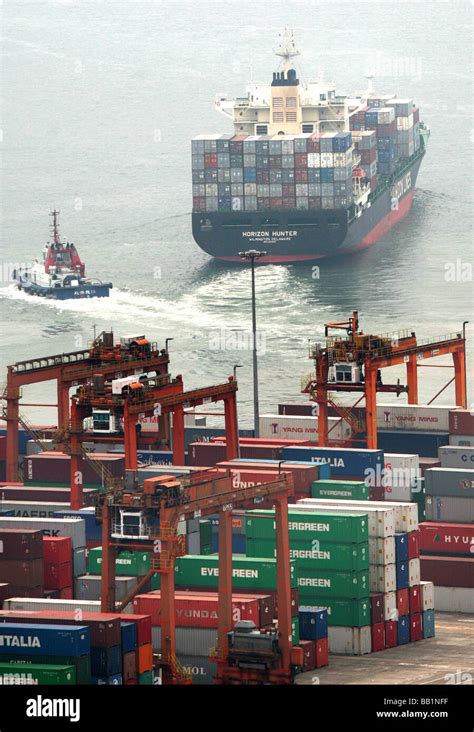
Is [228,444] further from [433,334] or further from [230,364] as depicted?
[433,334]

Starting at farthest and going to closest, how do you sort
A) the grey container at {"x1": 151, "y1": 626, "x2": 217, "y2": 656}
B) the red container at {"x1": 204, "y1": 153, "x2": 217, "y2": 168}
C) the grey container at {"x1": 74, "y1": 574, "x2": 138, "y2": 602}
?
the red container at {"x1": 204, "y1": 153, "x2": 217, "y2": 168}, the grey container at {"x1": 74, "y1": 574, "x2": 138, "y2": 602}, the grey container at {"x1": 151, "y1": 626, "x2": 217, "y2": 656}

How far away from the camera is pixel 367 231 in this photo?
189 metres

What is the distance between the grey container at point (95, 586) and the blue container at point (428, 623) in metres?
11.2

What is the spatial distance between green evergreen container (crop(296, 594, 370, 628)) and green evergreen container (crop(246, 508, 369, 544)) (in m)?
2.04

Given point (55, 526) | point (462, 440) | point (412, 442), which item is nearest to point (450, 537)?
point (462, 440)

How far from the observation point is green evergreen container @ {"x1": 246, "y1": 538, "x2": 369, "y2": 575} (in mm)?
68125

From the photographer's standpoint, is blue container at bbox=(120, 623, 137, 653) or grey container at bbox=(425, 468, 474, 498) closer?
blue container at bbox=(120, 623, 137, 653)

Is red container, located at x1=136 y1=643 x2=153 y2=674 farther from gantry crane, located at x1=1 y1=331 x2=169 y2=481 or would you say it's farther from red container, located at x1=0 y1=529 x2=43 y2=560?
gantry crane, located at x1=1 y1=331 x2=169 y2=481

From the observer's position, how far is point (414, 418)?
9275 centimetres

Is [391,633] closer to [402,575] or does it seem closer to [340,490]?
[402,575]

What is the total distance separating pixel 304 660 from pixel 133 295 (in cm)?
10490

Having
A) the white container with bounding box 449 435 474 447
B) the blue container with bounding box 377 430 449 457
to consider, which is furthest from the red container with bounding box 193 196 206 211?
the white container with bounding box 449 435 474 447

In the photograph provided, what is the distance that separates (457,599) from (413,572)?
5.59 metres
